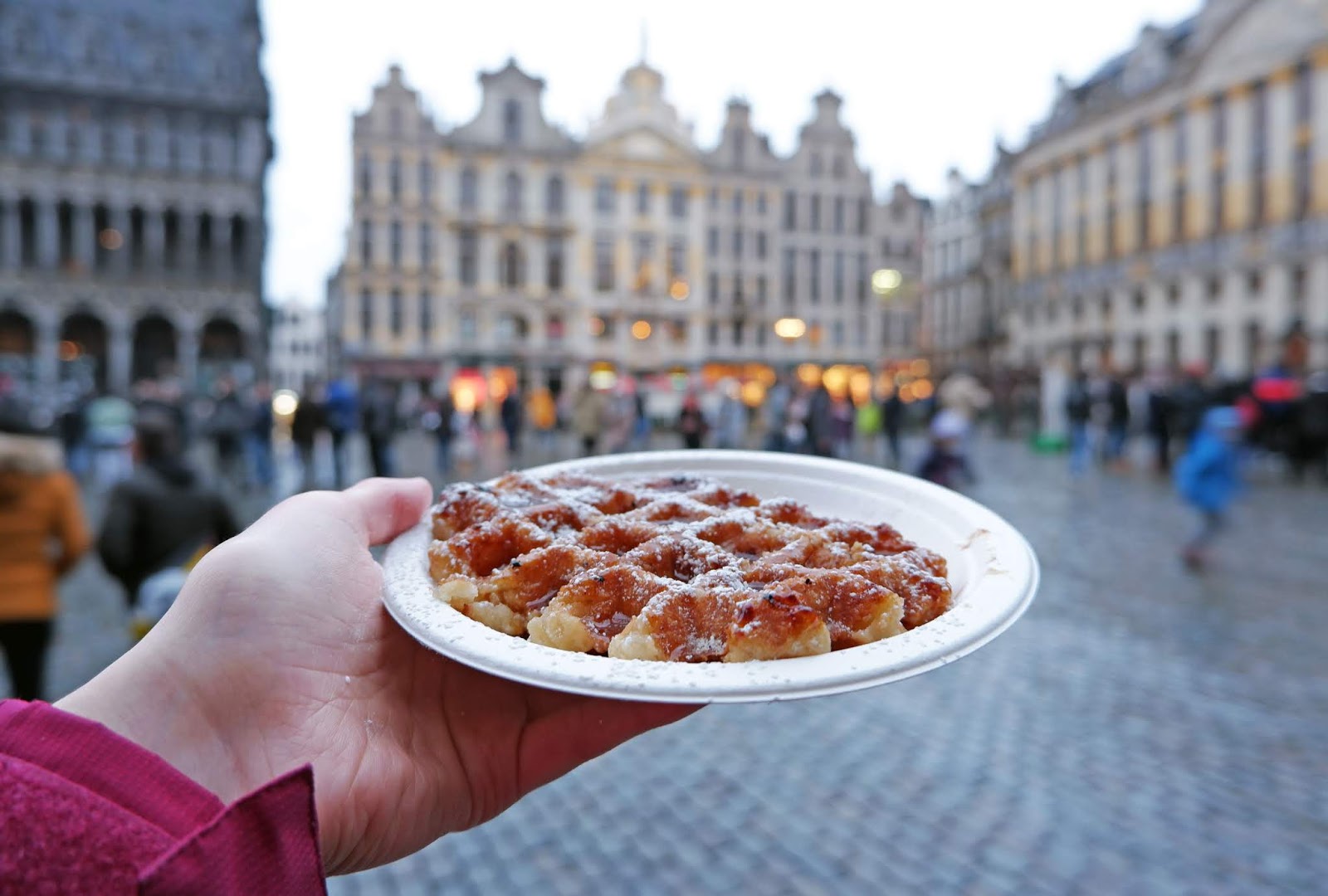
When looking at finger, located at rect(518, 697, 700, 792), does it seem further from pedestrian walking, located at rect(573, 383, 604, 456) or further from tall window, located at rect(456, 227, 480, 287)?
tall window, located at rect(456, 227, 480, 287)

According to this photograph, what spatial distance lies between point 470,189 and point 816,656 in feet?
161

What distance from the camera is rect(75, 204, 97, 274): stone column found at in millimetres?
43969

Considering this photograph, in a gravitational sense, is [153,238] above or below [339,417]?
above

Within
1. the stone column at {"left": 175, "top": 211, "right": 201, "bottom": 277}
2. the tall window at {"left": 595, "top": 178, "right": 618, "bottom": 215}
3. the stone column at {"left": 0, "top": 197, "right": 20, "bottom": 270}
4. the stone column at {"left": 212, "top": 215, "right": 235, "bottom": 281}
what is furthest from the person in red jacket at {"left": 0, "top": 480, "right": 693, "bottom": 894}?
the stone column at {"left": 0, "top": 197, "right": 20, "bottom": 270}

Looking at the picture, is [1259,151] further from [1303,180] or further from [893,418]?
[893,418]

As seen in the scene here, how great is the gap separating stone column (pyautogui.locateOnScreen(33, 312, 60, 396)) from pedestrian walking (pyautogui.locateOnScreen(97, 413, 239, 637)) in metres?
46.1

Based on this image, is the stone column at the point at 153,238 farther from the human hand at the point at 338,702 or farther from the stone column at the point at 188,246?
the human hand at the point at 338,702

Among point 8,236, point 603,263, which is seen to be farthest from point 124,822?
point 8,236

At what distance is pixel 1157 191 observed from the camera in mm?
42219

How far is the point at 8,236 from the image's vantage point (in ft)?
140

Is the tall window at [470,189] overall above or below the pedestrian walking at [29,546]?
above

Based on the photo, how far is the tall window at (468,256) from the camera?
46.8 m

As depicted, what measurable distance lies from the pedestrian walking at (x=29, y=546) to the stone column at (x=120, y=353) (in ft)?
149

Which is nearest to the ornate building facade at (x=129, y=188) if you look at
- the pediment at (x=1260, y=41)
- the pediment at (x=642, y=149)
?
the pediment at (x=642, y=149)
